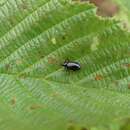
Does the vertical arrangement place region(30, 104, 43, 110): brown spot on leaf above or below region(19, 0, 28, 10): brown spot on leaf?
below

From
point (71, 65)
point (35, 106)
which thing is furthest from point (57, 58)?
point (35, 106)

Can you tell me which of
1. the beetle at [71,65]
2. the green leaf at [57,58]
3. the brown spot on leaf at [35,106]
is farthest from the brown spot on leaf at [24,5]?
the brown spot on leaf at [35,106]

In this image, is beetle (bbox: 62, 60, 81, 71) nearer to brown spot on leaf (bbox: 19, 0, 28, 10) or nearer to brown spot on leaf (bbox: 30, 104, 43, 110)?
brown spot on leaf (bbox: 30, 104, 43, 110)

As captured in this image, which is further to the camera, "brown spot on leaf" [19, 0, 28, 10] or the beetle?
"brown spot on leaf" [19, 0, 28, 10]

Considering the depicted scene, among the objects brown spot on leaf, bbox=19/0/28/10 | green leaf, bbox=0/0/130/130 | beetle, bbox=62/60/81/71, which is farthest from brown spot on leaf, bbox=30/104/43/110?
brown spot on leaf, bbox=19/0/28/10

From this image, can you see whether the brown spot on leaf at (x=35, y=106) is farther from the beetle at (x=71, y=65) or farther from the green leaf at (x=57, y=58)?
the beetle at (x=71, y=65)

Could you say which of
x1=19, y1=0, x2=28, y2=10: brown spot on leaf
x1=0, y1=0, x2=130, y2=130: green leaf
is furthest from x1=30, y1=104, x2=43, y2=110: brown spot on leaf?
x1=19, y1=0, x2=28, y2=10: brown spot on leaf

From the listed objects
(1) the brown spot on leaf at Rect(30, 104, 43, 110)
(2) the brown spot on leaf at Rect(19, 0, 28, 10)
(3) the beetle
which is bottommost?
(1) the brown spot on leaf at Rect(30, 104, 43, 110)

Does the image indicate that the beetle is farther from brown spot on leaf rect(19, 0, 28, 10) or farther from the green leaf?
brown spot on leaf rect(19, 0, 28, 10)
